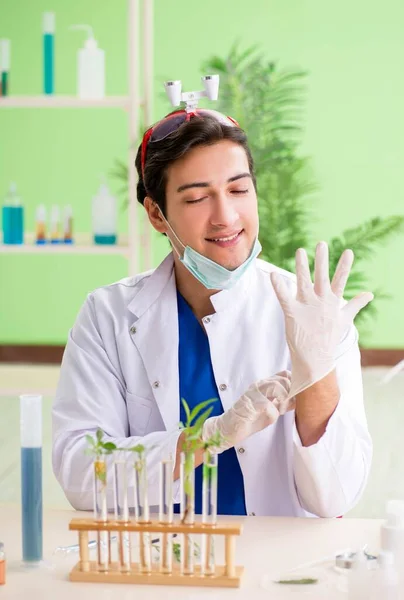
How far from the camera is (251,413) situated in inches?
60.9

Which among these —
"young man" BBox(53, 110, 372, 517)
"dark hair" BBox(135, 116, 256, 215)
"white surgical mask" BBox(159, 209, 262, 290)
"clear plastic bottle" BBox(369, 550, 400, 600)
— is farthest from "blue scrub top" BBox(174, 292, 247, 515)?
"clear plastic bottle" BBox(369, 550, 400, 600)

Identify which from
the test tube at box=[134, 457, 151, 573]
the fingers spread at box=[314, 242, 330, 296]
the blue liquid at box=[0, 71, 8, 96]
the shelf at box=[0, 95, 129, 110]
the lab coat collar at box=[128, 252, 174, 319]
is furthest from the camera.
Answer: the blue liquid at box=[0, 71, 8, 96]

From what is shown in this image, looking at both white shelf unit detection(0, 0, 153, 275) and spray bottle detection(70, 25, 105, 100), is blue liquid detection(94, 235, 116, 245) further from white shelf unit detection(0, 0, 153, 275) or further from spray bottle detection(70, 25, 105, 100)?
spray bottle detection(70, 25, 105, 100)

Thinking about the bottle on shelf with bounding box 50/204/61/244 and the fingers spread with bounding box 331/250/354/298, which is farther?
the bottle on shelf with bounding box 50/204/61/244

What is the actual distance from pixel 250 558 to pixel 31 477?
33cm

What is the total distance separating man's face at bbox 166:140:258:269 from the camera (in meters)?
1.78

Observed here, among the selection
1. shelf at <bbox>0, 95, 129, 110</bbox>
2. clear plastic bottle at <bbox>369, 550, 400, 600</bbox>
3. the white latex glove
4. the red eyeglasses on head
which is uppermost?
shelf at <bbox>0, 95, 129, 110</bbox>

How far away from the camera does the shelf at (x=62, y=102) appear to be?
12.7 feet

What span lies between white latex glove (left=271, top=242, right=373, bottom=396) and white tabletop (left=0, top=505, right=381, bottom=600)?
8.9 inches

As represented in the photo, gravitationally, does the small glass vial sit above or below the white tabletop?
above

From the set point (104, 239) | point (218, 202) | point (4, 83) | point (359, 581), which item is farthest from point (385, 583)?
point (4, 83)

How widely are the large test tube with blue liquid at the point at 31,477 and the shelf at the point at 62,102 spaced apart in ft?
8.80

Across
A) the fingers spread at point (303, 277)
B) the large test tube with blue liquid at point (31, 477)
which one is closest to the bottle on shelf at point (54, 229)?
the fingers spread at point (303, 277)

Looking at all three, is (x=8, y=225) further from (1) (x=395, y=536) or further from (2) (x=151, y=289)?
(1) (x=395, y=536)
